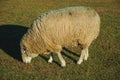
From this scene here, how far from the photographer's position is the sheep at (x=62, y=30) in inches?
399

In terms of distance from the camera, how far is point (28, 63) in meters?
11.5

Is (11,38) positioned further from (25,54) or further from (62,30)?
(62,30)

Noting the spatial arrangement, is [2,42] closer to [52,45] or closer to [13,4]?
[52,45]

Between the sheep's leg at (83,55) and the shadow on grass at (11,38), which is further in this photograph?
the shadow on grass at (11,38)

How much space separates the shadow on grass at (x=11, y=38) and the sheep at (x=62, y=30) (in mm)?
2002

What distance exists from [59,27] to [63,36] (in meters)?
0.34

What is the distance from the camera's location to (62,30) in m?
10.1

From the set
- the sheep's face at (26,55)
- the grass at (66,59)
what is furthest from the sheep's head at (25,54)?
the grass at (66,59)

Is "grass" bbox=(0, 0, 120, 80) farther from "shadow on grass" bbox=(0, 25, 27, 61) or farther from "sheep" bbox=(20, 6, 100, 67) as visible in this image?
"sheep" bbox=(20, 6, 100, 67)

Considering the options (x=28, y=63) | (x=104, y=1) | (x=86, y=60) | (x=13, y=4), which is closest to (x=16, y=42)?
(x=28, y=63)

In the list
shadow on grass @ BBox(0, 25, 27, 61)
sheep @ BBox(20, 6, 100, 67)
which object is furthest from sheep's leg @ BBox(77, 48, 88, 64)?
shadow on grass @ BBox(0, 25, 27, 61)

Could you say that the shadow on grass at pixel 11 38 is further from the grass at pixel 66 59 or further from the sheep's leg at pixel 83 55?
the sheep's leg at pixel 83 55

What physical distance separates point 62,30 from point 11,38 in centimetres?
527

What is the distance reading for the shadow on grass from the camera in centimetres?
1294
